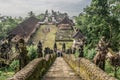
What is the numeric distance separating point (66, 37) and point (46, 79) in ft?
233

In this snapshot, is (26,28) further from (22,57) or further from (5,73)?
(22,57)

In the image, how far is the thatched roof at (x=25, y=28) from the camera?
9562 centimetres

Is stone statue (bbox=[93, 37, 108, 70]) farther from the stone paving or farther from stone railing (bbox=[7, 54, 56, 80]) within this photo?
stone railing (bbox=[7, 54, 56, 80])

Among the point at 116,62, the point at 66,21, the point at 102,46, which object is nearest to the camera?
the point at 102,46

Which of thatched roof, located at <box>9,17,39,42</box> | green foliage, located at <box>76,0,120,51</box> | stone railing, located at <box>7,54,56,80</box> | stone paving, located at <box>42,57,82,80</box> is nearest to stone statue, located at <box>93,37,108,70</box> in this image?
stone paving, located at <box>42,57,82,80</box>

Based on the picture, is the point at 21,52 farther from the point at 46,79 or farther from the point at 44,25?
the point at 44,25

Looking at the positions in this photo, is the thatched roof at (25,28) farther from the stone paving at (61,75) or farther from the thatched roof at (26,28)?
the stone paving at (61,75)

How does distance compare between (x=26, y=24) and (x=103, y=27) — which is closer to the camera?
(x=103, y=27)

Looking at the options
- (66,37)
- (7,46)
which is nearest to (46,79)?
(7,46)

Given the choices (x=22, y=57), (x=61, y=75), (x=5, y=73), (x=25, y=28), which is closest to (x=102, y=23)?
(x=5, y=73)

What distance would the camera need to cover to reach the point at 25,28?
10281 cm

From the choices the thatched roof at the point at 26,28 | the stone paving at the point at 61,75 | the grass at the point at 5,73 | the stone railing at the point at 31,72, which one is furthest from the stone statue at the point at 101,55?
the thatched roof at the point at 26,28

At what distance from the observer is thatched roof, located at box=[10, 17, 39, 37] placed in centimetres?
9562

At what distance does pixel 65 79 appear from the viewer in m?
17.9
